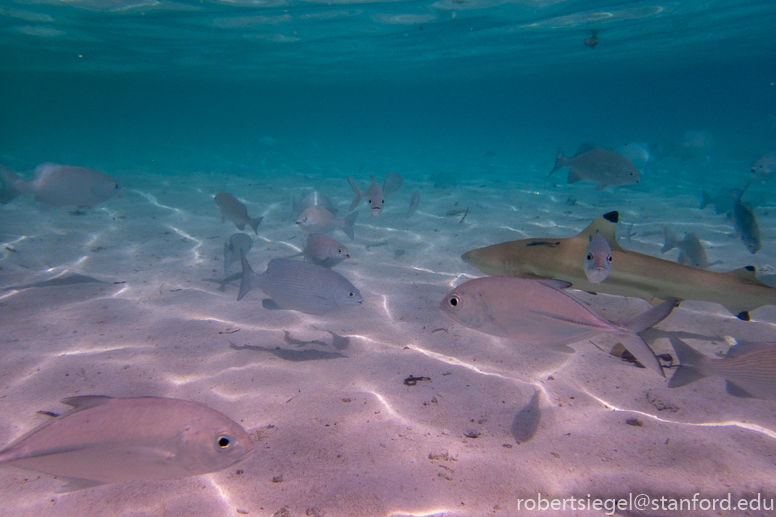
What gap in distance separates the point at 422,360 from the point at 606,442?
152 cm

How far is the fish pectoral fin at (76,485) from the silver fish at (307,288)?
164 cm

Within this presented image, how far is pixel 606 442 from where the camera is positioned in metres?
2.33

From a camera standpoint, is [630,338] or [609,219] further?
[609,219]

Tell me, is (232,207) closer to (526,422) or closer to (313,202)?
(313,202)

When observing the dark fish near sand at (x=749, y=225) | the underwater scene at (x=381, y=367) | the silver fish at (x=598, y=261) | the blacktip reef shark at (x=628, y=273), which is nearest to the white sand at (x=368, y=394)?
the underwater scene at (x=381, y=367)

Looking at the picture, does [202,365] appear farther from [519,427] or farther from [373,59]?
[373,59]

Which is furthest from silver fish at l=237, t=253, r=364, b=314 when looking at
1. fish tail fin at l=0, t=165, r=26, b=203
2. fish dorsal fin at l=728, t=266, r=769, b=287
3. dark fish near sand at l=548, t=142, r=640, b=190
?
dark fish near sand at l=548, t=142, r=640, b=190

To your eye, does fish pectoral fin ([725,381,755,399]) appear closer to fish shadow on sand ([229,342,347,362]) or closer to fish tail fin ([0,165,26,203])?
fish shadow on sand ([229,342,347,362])

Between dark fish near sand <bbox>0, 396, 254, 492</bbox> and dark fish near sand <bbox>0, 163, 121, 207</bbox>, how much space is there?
444cm

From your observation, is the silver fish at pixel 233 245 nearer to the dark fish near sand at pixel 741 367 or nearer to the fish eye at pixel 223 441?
the fish eye at pixel 223 441

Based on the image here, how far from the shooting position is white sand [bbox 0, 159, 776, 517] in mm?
1945

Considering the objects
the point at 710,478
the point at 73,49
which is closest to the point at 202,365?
the point at 710,478

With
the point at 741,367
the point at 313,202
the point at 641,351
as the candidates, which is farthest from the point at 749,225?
the point at 313,202

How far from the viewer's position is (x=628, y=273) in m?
3.12
